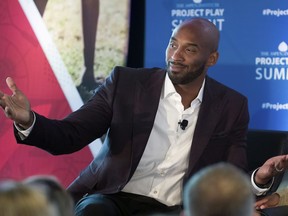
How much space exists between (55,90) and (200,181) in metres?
2.94

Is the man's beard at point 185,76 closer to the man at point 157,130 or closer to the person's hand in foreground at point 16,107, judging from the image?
the man at point 157,130

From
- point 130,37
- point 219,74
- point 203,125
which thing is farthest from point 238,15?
point 203,125

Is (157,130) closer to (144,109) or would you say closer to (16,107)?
(144,109)

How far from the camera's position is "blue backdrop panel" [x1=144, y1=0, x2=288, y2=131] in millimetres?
4051

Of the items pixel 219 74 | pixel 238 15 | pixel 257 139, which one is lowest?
pixel 257 139

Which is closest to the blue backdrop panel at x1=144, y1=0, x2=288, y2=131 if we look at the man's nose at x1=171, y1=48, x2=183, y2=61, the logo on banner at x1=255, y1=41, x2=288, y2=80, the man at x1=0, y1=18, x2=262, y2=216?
the logo on banner at x1=255, y1=41, x2=288, y2=80

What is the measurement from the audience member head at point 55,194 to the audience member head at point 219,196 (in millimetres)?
306

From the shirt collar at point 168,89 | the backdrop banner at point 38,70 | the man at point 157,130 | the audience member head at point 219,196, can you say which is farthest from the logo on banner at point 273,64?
the audience member head at point 219,196

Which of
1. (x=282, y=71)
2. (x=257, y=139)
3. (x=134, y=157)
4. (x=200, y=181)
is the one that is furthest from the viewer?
(x=282, y=71)

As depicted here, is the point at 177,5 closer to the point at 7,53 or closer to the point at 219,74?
the point at 219,74

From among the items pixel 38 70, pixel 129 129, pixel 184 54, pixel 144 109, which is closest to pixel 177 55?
pixel 184 54

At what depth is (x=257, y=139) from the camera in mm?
3527

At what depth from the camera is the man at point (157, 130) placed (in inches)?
123

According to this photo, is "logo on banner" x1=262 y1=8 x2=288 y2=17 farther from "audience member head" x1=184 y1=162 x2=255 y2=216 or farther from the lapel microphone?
"audience member head" x1=184 y1=162 x2=255 y2=216
